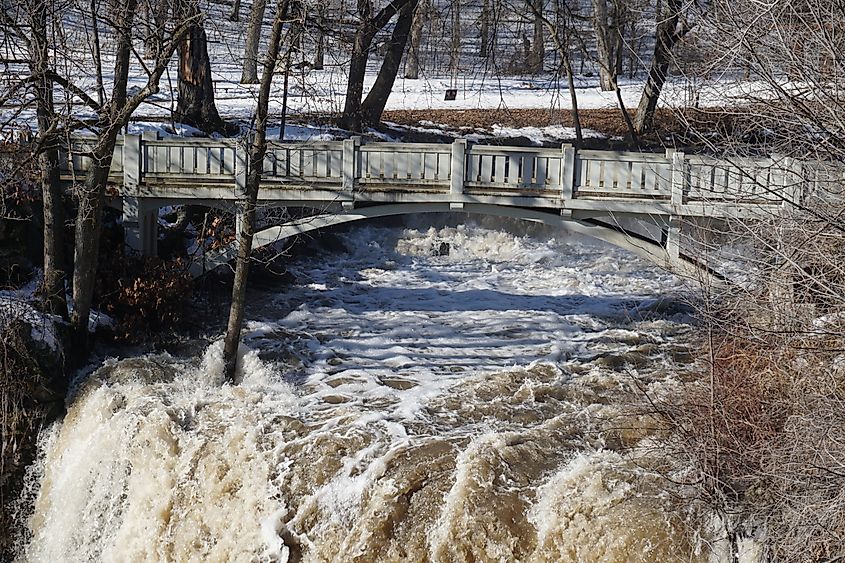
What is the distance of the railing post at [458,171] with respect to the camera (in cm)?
1548

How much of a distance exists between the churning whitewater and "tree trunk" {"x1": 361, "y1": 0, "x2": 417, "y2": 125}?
1000cm

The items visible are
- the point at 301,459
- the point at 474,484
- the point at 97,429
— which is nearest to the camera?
the point at 474,484

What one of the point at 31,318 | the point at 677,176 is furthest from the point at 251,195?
the point at 677,176

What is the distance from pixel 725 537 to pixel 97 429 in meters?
7.76

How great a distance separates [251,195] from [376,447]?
4.05m

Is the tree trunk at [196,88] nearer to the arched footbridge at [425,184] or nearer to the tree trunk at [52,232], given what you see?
the arched footbridge at [425,184]

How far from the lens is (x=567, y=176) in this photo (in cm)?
1528

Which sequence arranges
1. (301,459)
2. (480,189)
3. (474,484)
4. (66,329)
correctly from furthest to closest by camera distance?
(480,189)
(66,329)
(301,459)
(474,484)

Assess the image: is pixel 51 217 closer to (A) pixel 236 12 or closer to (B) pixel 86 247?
(B) pixel 86 247

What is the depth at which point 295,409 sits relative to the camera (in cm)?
1308

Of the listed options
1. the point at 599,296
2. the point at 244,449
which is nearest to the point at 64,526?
the point at 244,449

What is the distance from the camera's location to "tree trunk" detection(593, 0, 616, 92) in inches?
1003

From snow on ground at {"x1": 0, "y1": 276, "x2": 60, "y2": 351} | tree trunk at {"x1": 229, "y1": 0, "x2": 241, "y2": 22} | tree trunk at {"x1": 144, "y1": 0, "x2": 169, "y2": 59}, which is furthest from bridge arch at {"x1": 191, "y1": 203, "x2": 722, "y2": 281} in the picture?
tree trunk at {"x1": 229, "y1": 0, "x2": 241, "y2": 22}

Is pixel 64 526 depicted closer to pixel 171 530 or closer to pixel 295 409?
pixel 171 530
